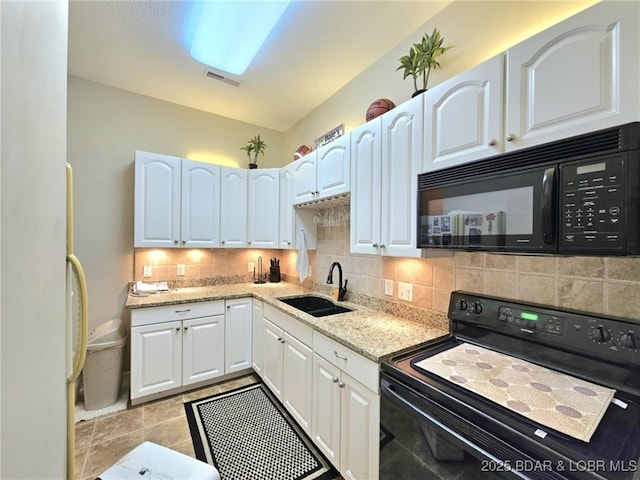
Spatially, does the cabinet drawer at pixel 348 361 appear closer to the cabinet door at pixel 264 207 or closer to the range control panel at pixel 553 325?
the range control panel at pixel 553 325

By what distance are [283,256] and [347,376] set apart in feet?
7.03

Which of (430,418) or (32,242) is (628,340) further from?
(32,242)

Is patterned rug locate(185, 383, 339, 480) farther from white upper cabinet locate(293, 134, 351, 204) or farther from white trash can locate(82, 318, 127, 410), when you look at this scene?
white upper cabinet locate(293, 134, 351, 204)

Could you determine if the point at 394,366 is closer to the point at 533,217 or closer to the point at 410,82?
the point at 533,217

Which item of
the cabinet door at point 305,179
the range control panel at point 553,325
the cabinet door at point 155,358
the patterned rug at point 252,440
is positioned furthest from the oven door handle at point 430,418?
the cabinet door at point 155,358

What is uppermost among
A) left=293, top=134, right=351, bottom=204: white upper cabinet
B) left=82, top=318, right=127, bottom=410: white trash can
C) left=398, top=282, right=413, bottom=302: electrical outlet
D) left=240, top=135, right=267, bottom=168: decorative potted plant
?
left=240, top=135, right=267, bottom=168: decorative potted plant

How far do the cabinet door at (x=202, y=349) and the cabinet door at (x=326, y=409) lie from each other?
1.24 meters

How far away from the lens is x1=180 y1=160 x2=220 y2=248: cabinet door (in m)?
2.65

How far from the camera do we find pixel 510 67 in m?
1.07

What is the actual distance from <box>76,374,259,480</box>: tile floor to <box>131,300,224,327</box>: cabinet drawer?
2.35ft

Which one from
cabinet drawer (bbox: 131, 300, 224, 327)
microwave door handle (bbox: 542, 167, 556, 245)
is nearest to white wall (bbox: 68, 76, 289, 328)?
cabinet drawer (bbox: 131, 300, 224, 327)

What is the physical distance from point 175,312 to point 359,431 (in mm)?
1822

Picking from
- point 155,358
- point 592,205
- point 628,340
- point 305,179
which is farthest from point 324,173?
point 155,358

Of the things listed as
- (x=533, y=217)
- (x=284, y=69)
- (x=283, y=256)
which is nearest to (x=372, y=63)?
(x=284, y=69)
